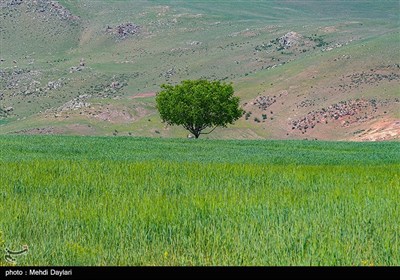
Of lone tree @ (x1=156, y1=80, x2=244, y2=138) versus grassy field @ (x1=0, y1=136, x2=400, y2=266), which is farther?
lone tree @ (x1=156, y1=80, x2=244, y2=138)

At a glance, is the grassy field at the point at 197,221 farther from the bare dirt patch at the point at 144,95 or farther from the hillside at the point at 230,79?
the bare dirt patch at the point at 144,95

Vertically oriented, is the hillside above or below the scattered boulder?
below

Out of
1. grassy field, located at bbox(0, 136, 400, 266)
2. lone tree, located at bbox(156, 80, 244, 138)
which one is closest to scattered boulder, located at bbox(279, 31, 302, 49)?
lone tree, located at bbox(156, 80, 244, 138)

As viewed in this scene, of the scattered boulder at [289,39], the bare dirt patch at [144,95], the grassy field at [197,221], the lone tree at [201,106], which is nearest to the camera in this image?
the grassy field at [197,221]

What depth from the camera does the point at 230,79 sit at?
147 meters

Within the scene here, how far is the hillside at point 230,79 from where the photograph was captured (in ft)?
363

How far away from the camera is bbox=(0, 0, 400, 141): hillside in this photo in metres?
111

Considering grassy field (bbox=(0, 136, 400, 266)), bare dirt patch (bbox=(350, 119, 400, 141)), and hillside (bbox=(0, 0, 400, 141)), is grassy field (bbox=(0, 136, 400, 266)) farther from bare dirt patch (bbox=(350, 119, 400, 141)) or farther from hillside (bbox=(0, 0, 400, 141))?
hillside (bbox=(0, 0, 400, 141))

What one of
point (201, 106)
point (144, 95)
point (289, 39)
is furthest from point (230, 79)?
point (201, 106)

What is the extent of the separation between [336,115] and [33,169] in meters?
92.5

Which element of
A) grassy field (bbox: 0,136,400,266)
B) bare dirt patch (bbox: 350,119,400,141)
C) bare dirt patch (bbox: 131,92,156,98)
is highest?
bare dirt patch (bbox: 131,92,156,98)

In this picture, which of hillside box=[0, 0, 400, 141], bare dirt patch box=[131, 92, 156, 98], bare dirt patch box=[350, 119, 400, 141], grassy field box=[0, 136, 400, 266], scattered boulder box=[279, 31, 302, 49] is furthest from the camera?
scattered boulder box=[279, 31, 302, 49]

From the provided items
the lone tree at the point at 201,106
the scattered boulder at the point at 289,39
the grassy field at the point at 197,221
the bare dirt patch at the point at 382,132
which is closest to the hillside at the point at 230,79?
the bare dirt patch at the point at 382,132
